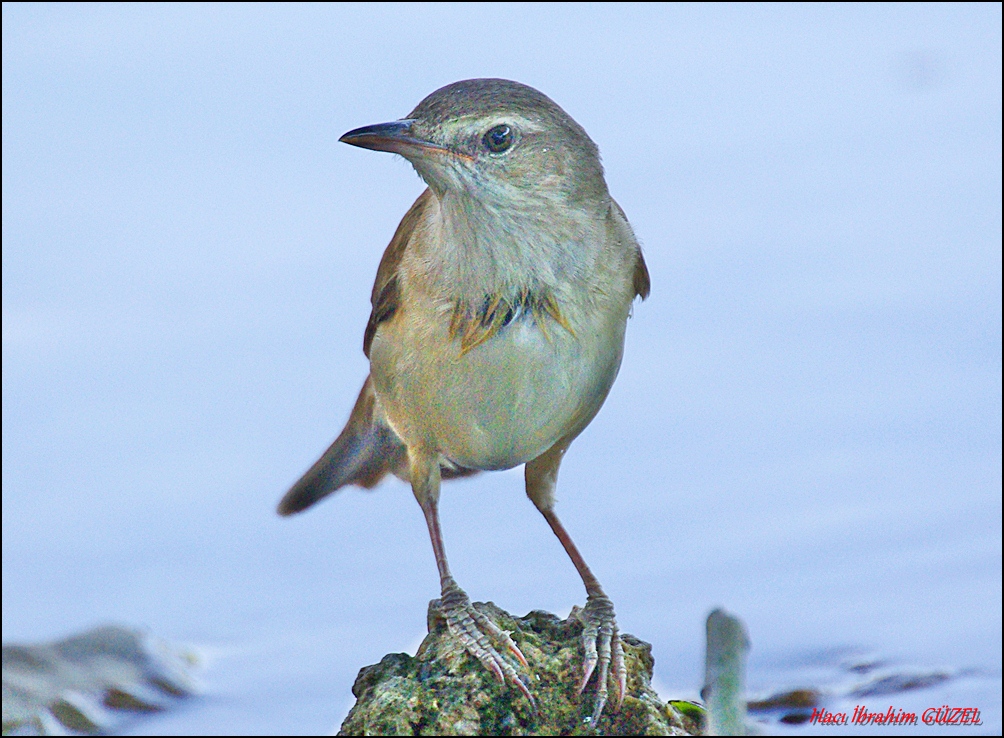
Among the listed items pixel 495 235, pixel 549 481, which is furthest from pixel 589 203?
pixel 549 481

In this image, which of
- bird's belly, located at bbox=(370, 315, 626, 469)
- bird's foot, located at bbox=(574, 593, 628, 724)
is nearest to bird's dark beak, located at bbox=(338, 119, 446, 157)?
bird's belly, located at bbox=(370, 315, 626, 469)

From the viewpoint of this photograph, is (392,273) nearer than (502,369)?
No

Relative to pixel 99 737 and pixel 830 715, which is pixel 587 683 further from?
pixel 99 737

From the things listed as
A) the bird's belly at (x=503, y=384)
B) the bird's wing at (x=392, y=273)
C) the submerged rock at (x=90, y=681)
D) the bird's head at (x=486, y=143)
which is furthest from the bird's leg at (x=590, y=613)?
the submerged rock at (x=90, y=681)

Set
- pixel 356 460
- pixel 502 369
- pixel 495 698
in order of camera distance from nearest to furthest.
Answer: pixel 495 698 → pixel 502 369 → pixel 356 460

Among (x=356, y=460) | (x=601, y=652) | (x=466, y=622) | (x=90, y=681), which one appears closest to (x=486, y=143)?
(x=466, y=622)

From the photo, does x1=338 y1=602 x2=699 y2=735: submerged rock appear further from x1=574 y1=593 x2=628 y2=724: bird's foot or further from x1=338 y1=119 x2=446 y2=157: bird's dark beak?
x1=338 y1=119 x2=446 y2=157: bird's dark beak

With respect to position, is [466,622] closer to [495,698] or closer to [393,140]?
[495,698]
